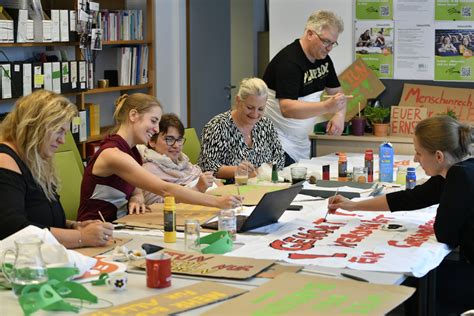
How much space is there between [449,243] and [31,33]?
10.2 ft

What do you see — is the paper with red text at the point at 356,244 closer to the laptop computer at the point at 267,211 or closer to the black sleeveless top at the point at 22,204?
the laptop computer at the point at 267,211

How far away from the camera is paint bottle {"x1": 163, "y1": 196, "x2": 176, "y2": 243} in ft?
9.11

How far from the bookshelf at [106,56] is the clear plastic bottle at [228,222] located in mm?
2799

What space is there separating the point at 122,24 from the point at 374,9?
6.39 feet

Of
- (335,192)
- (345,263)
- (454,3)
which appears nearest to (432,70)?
(454,3)

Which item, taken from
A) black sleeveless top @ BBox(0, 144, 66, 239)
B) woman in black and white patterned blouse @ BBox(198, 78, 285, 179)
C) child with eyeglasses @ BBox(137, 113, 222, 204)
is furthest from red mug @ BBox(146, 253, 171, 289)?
woman in black and white patterned blouse @ BBox(198, 78, 285, 179)

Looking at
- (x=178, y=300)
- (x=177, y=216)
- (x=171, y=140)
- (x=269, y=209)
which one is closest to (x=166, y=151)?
(x=171, y=140)

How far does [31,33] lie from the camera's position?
16.1 feet

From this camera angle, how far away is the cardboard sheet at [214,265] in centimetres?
235

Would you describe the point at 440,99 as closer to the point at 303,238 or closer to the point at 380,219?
the point at 380,219

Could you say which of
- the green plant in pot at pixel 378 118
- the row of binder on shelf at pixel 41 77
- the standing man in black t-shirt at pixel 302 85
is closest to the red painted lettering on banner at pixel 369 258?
the standing man in black t-shirt at pixel 302 85

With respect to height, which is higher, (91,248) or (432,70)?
(432,70)

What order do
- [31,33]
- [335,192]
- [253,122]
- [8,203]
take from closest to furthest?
[8,203] < [335,192] < [253,122] < [31,33]

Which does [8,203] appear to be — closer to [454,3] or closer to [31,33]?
[31,33]
